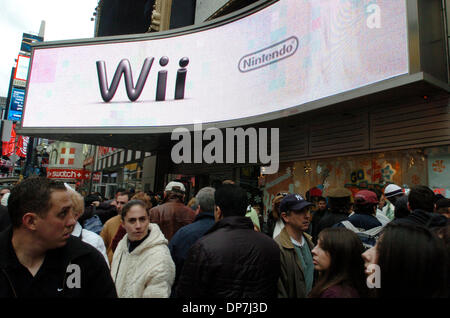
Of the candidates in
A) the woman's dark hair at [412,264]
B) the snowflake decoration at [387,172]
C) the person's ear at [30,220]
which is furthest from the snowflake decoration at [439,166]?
the person's ear at [30,220]

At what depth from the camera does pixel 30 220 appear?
5.56 ft

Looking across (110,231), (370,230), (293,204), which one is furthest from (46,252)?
(370,230)

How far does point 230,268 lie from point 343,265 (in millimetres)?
790

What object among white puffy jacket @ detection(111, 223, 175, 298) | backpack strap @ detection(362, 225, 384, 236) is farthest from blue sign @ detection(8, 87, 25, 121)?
backpack strap @ detection(362, 225, 384, 236)

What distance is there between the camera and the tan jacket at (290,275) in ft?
8.13

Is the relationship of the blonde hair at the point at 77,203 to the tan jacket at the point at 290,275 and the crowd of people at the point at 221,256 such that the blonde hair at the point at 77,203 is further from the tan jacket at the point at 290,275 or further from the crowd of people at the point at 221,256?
the tan jacket at the point at 290,275

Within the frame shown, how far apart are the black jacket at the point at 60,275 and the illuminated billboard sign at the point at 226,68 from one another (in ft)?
23.6

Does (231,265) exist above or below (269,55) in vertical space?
below

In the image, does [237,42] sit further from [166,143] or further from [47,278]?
[47,278]

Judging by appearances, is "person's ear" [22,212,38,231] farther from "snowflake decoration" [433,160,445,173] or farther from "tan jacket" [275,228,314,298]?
"snowflake decoration" [433,160,445,173]

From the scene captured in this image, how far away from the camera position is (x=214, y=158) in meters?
14.5

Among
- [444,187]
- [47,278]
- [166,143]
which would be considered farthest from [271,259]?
[166,143]

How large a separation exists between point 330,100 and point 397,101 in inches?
65.3

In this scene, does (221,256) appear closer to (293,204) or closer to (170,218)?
(293,204)
